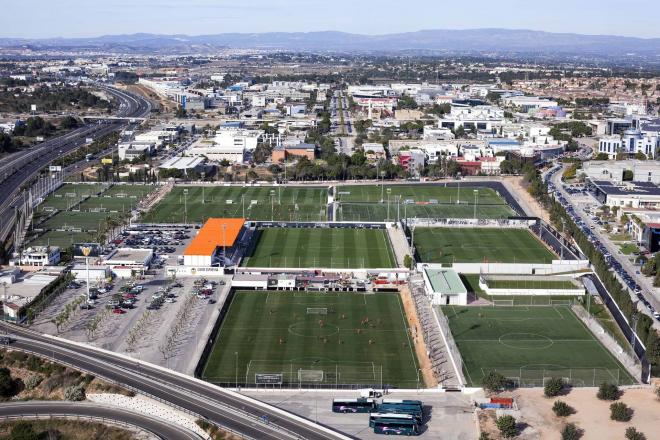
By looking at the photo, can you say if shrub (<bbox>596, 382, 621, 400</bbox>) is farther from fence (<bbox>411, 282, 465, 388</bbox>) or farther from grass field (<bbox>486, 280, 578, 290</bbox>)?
grass field (<bbox>486, 280, 578, 290</bbox>)

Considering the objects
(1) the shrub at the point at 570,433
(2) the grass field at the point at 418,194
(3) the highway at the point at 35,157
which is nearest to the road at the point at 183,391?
(1) the shrub at the point at 570,433

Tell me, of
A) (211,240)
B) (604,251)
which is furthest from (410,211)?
(211,240)

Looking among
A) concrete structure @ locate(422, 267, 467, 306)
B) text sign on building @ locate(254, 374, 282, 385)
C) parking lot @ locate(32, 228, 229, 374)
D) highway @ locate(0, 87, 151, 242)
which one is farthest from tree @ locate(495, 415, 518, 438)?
highway @ locate(0, 87, 151, 242)

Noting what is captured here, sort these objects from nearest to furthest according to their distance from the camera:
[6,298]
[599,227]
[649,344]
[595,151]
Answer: [649,344] < [6,298] < [599,227] < [595,151]

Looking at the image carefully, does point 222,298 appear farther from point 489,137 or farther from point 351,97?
point 351,97

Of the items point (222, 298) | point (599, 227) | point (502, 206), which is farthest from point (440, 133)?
point (222, 298)
